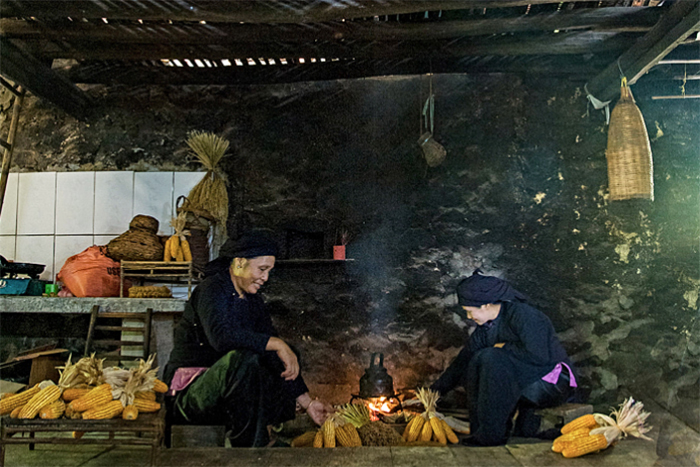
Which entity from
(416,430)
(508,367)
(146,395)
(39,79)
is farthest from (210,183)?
(508,367)

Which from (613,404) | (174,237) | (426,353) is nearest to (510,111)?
(426,353)

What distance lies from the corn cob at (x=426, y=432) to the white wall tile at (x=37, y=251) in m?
4.13

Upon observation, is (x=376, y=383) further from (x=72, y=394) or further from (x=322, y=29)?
(x=322, y=29)

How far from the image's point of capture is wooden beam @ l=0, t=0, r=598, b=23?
12.1 feet

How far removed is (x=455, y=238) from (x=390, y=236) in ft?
2.25

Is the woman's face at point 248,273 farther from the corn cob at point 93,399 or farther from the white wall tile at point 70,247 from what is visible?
the white wall tile at point 70,247

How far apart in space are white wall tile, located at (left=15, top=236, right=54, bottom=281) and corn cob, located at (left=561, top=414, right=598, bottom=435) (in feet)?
17.1

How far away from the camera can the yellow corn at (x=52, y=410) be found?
3.40 meters

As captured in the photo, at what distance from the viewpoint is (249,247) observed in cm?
443

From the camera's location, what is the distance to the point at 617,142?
412 centimetres

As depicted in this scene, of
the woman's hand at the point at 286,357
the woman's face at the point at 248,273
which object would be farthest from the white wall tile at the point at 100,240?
the woman's hand at the point at 286,357

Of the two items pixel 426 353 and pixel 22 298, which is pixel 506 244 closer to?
pixel 426 353

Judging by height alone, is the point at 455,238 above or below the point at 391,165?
below

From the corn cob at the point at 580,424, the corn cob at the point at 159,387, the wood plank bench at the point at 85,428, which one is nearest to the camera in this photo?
the wood plank bench at the point at 85,428
